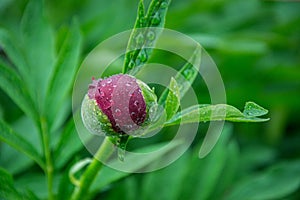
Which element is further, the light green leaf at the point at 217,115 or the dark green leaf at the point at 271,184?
the dark green leaf at the point at 271,184

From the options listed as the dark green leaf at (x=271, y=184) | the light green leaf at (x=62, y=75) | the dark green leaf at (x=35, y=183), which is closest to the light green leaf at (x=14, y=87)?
the light green leaf at (x=62, y=75)

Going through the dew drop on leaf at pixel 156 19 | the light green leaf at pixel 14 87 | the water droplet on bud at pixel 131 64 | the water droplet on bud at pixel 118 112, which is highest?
the dew drop on leaf at pixel 156 19

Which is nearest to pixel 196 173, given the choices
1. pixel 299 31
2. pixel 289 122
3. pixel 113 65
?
pixel 113 65

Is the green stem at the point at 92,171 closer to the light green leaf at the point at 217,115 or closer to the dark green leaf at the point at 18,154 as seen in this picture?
the light green leaf at the point at 217,115

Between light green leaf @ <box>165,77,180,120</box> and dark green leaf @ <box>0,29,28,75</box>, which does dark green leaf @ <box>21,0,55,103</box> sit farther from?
light green leaf @ <box>165,77,180,120</box>

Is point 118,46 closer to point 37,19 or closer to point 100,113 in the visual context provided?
point 37,19

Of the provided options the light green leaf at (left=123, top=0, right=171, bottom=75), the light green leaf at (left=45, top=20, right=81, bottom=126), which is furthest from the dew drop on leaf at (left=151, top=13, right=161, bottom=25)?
the light green leaf at (left=45, top=20, right=81, bottom=126)
